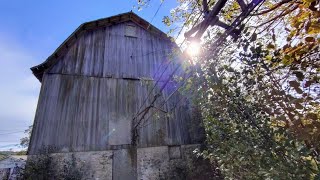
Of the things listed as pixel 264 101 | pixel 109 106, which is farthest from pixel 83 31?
pixel 264 101

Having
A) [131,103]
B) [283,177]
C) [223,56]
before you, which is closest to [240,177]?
[283,177]

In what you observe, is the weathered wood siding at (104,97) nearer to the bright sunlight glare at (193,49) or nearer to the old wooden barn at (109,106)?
the old wooden barn at (109,106)

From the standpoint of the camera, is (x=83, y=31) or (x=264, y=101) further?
(x=83, y=31)

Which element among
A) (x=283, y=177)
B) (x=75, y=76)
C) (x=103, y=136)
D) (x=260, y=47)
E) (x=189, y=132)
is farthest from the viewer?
(x=189, y=132)

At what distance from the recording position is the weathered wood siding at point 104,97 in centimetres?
927

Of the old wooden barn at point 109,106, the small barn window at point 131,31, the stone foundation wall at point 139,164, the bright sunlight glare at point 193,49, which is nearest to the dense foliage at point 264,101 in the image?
the bright sunlight glare at point 193,49

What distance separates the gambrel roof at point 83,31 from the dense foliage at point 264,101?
6.53 meters

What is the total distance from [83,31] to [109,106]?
4.20 meters

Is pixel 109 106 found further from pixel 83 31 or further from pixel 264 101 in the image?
pixel 264 101

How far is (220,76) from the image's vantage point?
11.3ft

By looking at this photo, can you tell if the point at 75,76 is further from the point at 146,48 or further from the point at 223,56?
the point at 223,56

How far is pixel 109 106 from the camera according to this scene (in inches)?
404

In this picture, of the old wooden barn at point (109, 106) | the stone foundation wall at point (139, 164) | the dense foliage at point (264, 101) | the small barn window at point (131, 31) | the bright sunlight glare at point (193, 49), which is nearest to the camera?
the dense foliage at point (264, 101)

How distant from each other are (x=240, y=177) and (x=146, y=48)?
952 centimetres
